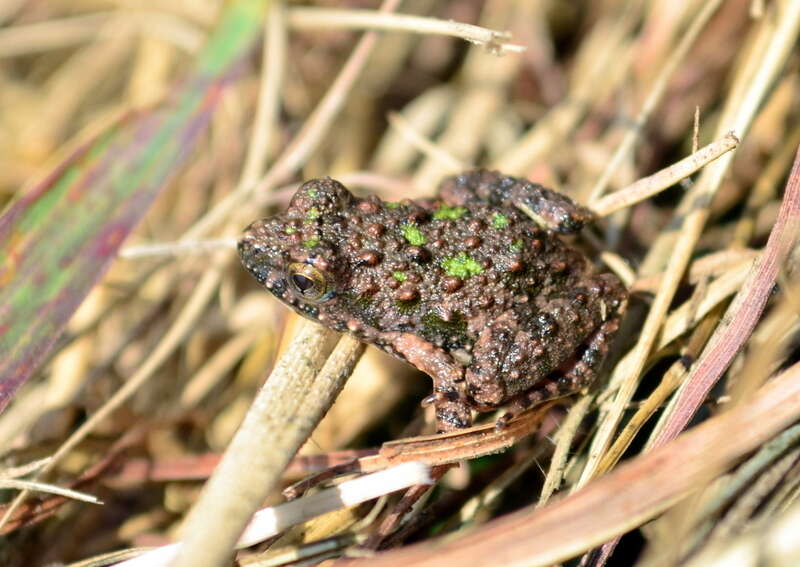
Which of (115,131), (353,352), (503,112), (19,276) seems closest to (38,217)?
(19,276)

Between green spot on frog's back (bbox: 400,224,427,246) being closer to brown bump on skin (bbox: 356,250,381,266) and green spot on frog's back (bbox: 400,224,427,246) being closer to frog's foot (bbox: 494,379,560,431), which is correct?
brown bump on skin (bbox: 356,250,381,266)

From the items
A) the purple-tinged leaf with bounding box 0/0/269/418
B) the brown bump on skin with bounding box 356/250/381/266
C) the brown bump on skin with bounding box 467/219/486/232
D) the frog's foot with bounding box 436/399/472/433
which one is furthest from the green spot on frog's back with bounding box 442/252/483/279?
the purple-tinged leaf with bounding box 0/0/269/418

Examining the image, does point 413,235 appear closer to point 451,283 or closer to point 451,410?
point 451,283

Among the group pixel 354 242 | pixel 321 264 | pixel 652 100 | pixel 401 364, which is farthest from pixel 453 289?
pixel 652 100

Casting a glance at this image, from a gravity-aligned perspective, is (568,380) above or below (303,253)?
below

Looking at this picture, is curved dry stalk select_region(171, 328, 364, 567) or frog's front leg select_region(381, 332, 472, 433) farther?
frog's front leg select_region(381, 332, 472, 433)

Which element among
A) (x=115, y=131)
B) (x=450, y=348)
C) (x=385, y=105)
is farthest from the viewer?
(x=385, y=105)

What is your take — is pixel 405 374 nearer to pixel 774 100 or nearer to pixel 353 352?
pixel 353 352
